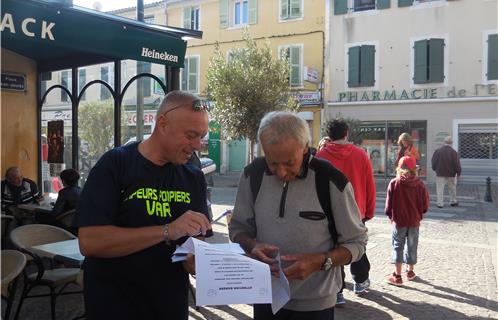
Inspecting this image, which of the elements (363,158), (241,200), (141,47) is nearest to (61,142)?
(141,47)

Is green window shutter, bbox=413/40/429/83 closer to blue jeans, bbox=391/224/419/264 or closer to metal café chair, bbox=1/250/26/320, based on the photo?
blue jeans, bbox=391/224/419/264

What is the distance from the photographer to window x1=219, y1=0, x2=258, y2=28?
81.4 ft

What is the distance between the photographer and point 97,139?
329 inches

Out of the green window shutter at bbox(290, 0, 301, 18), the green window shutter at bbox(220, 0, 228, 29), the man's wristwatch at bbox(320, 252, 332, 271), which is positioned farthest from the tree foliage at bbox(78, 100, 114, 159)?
the green window shutter at bbox(220, 0, 228, 29)

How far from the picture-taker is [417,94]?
2028 centimetres

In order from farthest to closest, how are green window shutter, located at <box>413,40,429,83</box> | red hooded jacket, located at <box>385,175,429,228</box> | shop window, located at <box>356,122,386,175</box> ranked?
shop window, located at <box>356,122,386,175</box>
green window shutter, located at <box>413,40,429,83</box>
red hooded jacket, located at <box>385,175,429,228</box>

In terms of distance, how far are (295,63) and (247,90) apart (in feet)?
17.9

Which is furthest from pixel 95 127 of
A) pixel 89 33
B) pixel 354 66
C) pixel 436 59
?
pixel 436 59

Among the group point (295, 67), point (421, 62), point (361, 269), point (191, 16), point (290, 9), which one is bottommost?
point (361, 269)

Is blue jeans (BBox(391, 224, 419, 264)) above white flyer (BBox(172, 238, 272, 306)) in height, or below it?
below

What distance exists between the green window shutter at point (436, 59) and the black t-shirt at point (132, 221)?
19684 mm

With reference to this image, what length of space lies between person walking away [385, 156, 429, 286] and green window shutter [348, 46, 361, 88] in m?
16.3

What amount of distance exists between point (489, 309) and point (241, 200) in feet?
12.2

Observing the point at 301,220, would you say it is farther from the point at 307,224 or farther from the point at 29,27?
the point at 29,27
